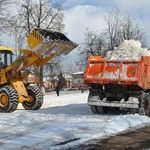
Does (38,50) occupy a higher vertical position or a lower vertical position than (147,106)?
higher

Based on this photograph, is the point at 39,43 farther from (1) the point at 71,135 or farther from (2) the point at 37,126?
(1) the point at 71,135

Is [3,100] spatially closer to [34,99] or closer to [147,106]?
[34,99]

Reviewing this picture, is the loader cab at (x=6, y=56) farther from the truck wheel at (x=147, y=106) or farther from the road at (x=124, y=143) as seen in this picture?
the road at (x=124, y=143)

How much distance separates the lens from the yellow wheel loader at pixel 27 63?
576 inches

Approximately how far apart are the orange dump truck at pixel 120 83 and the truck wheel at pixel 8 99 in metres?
3.27

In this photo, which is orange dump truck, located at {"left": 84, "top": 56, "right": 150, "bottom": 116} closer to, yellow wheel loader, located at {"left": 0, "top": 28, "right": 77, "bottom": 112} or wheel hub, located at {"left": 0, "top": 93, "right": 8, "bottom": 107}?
yellow wheel loader, located at {"left": 0, "top": 28, "right": 77, "bottom": 112}

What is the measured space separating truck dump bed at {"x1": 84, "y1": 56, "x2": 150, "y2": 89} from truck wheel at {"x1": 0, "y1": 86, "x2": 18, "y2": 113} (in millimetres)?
3263

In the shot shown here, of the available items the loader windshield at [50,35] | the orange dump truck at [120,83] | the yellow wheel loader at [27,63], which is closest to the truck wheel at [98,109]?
the orange dump truck at [120,83]

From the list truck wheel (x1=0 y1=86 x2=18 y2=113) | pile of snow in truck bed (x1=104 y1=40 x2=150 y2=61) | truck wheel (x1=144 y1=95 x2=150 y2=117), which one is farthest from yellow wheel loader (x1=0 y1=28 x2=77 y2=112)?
truck wheel (x1=144 y1=95 x2=150 y2=117)

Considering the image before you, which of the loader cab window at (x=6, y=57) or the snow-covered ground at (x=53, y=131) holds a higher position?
the loader cab window at (x=6, y=57)

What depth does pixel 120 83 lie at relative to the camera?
1327 cm

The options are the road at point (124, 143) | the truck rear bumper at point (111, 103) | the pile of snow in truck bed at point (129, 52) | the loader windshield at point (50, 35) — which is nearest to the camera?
the road at point (124, 143)

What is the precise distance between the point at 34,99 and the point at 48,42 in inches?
134

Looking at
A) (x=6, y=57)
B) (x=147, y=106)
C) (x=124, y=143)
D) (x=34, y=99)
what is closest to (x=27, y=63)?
(x=6, y=57)
